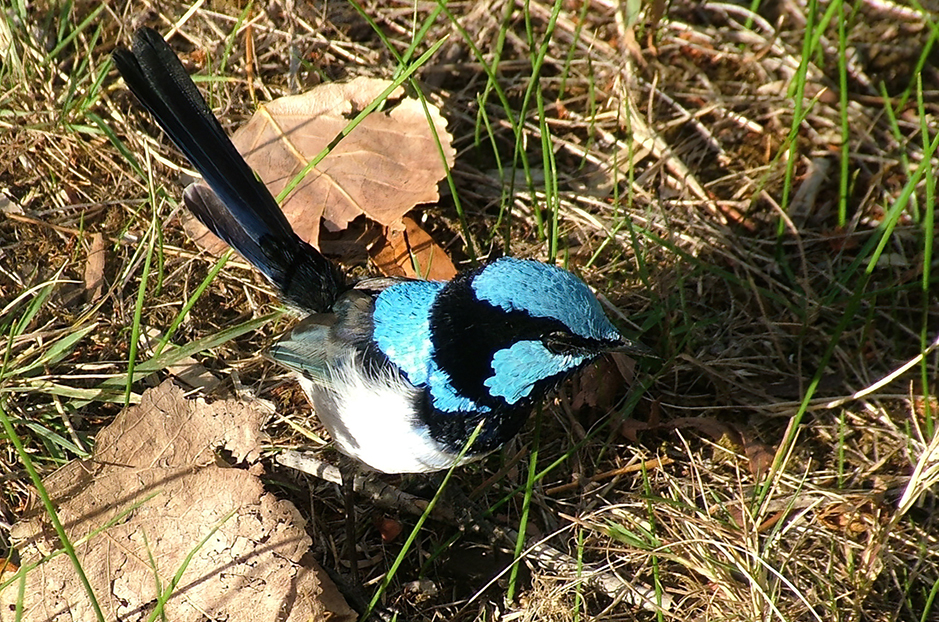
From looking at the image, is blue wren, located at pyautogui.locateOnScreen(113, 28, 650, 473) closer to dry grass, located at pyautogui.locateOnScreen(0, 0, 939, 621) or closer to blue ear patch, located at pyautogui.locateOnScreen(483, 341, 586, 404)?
blue ear patch, located at pyautogui.locateOnScreen(483, 341, 586, 404)

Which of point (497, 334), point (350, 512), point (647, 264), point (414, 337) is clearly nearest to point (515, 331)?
point (497, 334)

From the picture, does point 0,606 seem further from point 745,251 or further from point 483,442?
point 745,251

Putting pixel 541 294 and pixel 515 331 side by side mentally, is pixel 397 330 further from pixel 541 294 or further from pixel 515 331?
pixel 541 294

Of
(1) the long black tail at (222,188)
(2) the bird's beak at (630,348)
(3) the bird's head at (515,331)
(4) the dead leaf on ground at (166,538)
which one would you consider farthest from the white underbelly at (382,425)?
(2) the bird's beak at (630,348)

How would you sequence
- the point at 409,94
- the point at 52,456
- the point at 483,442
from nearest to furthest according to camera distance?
the point at 483,442, the point at 52,456, the point at 409,94

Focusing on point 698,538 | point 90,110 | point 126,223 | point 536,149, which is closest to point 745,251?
point 536,149

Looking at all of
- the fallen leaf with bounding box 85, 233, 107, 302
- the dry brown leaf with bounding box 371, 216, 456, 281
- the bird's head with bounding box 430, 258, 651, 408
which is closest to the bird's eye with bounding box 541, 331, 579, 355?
the bird's head with bounding box 430, 258, 651, 408

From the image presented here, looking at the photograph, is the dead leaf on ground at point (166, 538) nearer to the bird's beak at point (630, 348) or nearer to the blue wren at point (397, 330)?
the blue wren at point (397, 330)
